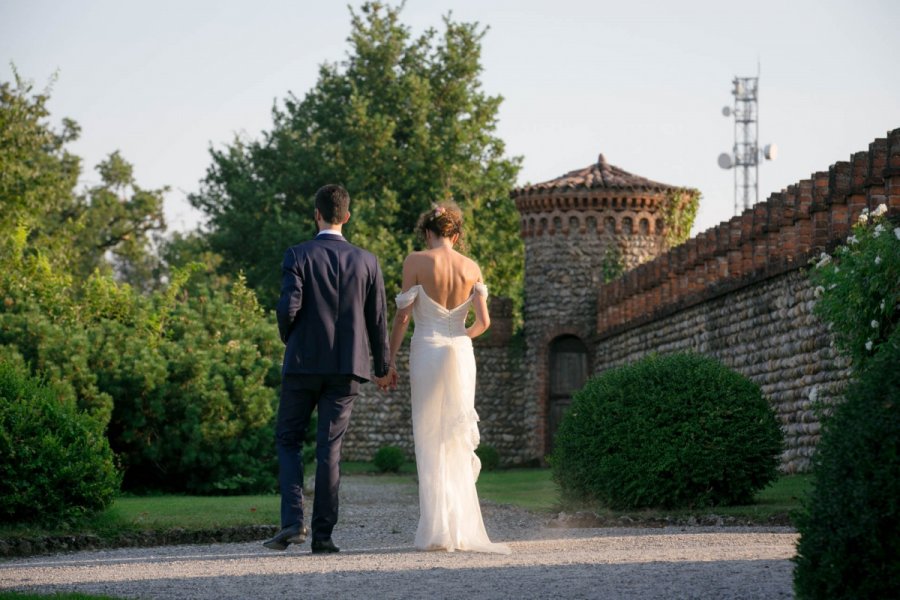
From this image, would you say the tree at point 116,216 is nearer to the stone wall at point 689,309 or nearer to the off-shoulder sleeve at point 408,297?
the stone wall at point 689,309

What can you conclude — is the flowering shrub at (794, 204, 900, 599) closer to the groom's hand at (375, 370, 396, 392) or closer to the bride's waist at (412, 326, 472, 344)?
the groom's hand at (375, 370, 396, 392)

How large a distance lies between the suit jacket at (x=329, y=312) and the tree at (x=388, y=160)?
2871cm

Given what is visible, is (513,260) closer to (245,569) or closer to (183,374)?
(183,374)

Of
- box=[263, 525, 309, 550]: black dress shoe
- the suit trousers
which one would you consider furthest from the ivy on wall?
box=[263, 525, 309, 550]: black dress shoe

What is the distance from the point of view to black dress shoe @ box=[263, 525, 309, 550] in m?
8.73

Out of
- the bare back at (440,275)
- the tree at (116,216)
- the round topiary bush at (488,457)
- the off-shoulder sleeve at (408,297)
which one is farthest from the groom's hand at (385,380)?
the tree at (116,216)

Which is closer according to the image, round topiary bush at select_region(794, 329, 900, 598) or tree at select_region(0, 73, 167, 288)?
round topiary bush at select_region(794, 329, 900, 598)

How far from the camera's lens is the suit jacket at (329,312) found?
28.9 feet

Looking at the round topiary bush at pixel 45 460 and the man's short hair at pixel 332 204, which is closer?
the man's short hair at pixel 332 204

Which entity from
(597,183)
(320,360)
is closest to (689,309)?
(597,183)

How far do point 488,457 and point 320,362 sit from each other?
22981 mm

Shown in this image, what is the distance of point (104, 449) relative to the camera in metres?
12.1

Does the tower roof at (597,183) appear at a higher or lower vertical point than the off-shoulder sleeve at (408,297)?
higher

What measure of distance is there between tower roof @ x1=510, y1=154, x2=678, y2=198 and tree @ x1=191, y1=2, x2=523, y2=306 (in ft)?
23.4
